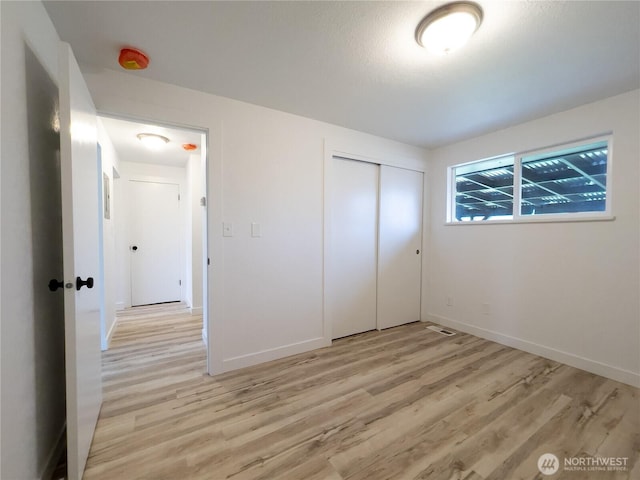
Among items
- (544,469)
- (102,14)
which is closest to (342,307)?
(544,469)

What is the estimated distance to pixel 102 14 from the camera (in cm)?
131

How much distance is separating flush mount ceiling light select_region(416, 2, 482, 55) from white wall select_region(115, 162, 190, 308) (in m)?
3.55

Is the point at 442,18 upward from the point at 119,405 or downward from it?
upward

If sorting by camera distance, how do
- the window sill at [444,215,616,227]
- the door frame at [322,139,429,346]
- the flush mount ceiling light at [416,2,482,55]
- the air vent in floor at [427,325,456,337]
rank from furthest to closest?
the air vent in floor at [427,325,456,337]
the door frame at [322,139,429,346]
the window sill at [444,215,616,227]
the flush mount ceiling light at [416,2,482,55]

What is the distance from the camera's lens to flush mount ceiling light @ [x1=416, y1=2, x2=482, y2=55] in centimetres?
125

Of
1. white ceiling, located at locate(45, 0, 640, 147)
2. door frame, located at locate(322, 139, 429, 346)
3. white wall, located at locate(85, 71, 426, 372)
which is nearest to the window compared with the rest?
white ceiling, located at locate(45, 0, 640, 147)

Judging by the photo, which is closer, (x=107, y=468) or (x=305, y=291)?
(x=107, y=468)

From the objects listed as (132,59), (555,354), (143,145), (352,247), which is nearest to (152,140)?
(143,145)

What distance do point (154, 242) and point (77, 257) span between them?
362 centimetres

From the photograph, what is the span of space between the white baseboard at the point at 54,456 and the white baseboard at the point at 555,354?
350 cm

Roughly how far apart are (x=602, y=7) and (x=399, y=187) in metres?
2.07

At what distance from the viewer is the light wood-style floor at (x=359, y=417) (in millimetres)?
1285

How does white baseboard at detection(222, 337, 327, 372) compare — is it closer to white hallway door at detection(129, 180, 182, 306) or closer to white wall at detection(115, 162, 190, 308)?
white wall at detection(115, 162, 190, 308)

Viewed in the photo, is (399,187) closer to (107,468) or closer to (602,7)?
(602,7)
